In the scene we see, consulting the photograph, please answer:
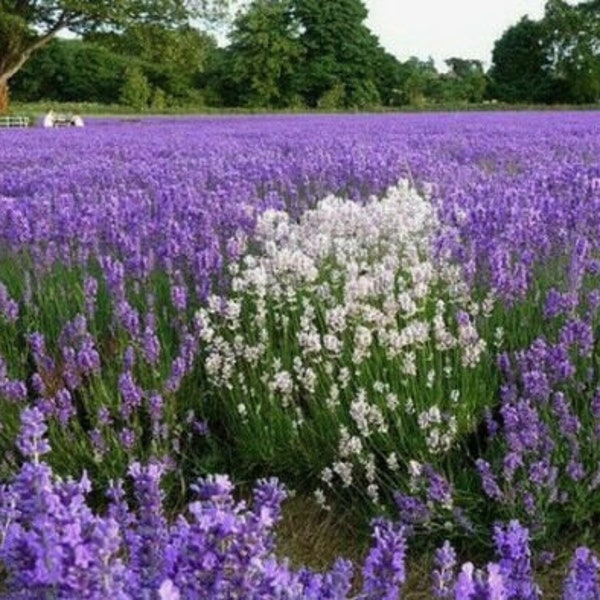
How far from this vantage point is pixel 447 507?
7.14ft

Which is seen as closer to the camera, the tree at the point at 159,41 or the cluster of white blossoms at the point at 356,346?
the cluster of white blossoms at the point at 356,346

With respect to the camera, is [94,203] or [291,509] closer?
[291,509]

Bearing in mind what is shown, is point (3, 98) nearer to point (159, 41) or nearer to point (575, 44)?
point (159, 41)

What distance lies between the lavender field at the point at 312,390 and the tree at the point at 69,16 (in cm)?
2605

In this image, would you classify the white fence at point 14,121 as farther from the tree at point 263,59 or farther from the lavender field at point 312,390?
the lavender field at point 312,390

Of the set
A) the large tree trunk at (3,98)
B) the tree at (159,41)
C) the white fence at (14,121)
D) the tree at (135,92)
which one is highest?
the tree at (159,41)

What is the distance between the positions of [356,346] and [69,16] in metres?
29.7

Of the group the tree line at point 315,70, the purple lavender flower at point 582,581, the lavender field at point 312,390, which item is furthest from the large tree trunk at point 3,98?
the purple lavender flower at point 582,581

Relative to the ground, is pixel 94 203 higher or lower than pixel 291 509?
higher

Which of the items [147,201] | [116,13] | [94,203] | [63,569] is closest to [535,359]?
[63,569]

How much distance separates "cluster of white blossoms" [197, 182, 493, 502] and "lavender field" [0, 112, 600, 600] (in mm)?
11

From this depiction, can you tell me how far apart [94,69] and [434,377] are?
5657 cm

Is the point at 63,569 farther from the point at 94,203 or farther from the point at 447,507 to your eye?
the point at 94,203

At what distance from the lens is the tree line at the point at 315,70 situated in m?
49.2
